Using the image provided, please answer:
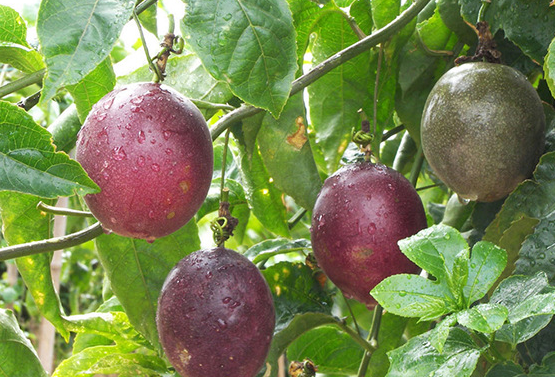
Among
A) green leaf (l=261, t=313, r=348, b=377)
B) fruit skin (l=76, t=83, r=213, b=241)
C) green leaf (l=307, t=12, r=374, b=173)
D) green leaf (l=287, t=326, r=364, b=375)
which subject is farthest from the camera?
green leaf (l=287, t=326, r=364, b=375)

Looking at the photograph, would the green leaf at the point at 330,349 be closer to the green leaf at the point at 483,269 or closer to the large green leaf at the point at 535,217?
the large green leaf at the point at 535,217

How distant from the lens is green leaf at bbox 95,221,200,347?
95 cm

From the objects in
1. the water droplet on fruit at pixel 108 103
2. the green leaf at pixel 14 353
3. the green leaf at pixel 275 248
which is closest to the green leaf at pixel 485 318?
the water droplet on fruit at pixel 108 103

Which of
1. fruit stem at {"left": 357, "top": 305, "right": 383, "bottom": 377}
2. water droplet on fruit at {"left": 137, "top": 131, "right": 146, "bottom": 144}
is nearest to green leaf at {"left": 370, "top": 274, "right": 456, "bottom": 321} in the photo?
water droplet on fruit at {"left": 137, "top": 131, "right": 146, "bottom": 144}

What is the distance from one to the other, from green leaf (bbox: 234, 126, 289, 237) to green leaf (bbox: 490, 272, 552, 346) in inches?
17.6

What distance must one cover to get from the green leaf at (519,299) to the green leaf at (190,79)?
0.44 metres

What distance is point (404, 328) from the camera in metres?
1.06

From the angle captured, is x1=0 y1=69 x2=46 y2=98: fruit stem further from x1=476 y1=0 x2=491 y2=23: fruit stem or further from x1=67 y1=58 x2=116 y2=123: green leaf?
x1=476 y1=0 x2=491 y2=23: fruit stem

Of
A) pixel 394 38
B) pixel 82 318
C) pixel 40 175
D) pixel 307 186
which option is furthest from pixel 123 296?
pixel 394 38

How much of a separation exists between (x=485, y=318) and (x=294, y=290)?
50 centimetres

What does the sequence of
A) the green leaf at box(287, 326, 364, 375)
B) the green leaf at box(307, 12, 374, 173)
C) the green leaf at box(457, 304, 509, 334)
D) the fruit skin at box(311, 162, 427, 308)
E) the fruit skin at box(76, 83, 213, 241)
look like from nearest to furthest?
the green leaf at box(457, 304, 509, 334)
the fruit skin at box(76, 83, 213, 241)
the fruit skin at box(311, 162, 427, 308)
the green leaf at box(307, 12, 374, 173)
the green leaf at box(287, 326, 364, 375)

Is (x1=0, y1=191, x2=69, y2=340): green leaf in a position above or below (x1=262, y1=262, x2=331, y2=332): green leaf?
above

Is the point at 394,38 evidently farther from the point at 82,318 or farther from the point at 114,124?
the point at 82,318

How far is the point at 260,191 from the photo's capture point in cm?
104
